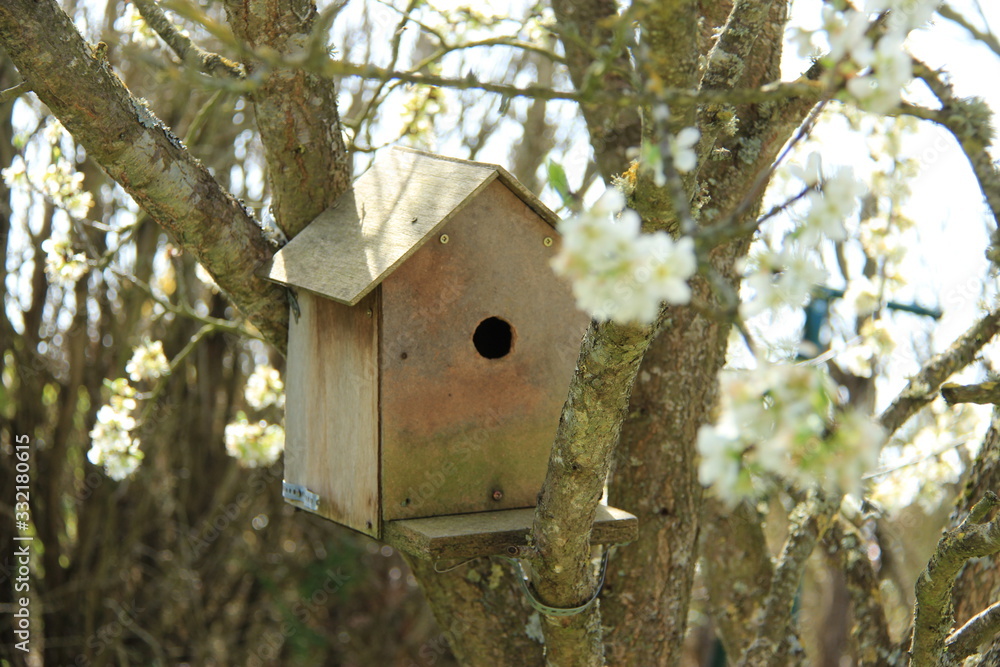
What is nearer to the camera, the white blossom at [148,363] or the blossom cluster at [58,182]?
the blossom cluster at [58,182]

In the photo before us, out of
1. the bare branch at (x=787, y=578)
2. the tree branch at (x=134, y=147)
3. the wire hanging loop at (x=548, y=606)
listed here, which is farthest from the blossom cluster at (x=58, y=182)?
the bare branch at (x=787, y=578)

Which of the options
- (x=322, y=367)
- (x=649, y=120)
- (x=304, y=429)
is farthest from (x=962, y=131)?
(x=304, y=429)

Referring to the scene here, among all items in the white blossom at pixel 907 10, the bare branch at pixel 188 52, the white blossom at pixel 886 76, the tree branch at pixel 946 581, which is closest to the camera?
the white blossom at pixel 886 76

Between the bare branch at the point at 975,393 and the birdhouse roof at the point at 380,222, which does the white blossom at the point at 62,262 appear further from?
the bare branch at the point at 975,393

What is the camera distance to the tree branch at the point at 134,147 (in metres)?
1.87

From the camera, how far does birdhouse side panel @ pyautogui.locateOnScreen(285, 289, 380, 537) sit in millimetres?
2070

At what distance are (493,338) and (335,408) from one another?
41cm

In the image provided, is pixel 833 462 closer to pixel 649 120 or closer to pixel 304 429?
pixel 649 120

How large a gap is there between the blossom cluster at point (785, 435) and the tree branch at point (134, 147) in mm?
1571

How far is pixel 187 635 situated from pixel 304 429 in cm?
279

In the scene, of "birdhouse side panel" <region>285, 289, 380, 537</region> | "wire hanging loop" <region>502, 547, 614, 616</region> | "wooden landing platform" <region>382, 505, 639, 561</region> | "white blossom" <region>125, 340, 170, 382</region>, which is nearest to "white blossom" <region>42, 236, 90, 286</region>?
"white blossom" <region>125, 340, 170, 382</region>

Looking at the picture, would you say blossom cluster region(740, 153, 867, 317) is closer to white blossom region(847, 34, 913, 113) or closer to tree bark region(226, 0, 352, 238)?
white blossom region(847, 34, 913, 113)

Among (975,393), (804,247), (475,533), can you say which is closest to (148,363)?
(475,533)

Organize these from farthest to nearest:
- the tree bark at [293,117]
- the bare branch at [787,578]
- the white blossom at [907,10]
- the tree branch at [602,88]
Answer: the tree branch at [602,88] → the bare branch at [787,578] → the tree bark at [293,117] → the white blossom at [907,10]
